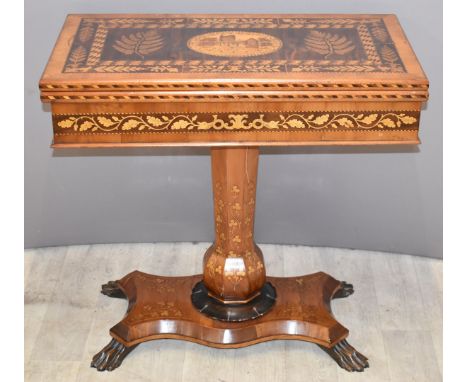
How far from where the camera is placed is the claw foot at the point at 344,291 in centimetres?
324

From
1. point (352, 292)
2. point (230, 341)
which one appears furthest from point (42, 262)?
point (352, 292)

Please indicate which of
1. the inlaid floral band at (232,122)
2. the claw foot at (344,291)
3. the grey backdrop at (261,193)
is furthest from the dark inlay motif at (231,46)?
the claw foot at (344,291)

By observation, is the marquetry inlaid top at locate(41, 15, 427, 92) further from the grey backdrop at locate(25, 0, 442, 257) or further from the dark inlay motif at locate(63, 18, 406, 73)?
the grey backdrop at locate(25, 0, 442, 257)

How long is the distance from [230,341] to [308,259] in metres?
0.65

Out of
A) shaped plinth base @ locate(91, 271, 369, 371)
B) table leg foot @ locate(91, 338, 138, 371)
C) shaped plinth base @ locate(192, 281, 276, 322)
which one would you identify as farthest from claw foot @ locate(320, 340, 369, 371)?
table leg foot @ locate(91, 338, 138, 371)

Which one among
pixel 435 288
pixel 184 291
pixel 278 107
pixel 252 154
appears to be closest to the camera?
pixel 278 107

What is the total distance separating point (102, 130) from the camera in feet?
8.02

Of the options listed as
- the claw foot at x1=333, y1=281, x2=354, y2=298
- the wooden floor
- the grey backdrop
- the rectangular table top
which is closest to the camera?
the rectangular table top

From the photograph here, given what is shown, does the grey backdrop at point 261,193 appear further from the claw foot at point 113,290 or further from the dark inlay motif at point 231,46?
the dark inlay motif at point 231,46

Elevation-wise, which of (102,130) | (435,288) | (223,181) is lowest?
(435,288)

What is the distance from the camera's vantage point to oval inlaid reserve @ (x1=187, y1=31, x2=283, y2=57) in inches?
102

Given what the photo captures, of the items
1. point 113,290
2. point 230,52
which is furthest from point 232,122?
point 113,290

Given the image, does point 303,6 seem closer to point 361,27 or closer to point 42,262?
point 361,27

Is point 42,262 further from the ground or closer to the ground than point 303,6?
closer to the ground
